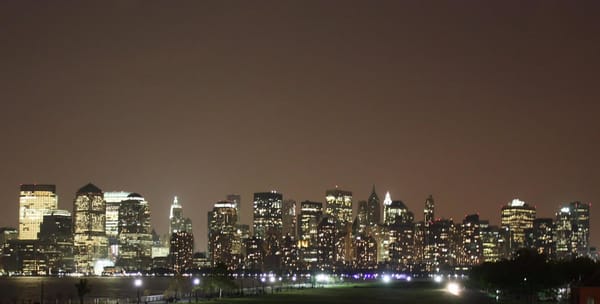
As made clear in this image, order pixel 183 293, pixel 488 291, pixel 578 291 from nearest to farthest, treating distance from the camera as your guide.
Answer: pixel 578 291
pixel 183 293
pixel 488 291

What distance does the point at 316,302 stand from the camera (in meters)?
112

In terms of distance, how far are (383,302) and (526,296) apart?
61.0 feet

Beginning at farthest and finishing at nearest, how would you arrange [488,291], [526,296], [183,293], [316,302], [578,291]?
[488,291] → [183,293] → [526,296] → [316,302] → [578,291]

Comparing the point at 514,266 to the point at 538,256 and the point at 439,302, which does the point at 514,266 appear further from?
the point at 439,302

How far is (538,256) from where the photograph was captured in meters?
129

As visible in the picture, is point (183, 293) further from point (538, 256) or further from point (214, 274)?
point (538, 256)

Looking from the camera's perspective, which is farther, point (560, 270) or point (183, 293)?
point (183, 293)

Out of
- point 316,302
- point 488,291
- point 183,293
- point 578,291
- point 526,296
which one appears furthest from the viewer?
point 488,291

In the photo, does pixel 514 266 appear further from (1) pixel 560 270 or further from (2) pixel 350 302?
(2) pixel 350 302

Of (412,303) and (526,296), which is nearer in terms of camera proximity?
(412,303)

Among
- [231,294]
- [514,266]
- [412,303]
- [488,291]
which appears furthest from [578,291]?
[488,291]

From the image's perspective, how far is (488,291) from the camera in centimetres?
15975

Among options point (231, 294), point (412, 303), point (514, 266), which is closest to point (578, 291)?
point (412, 303)

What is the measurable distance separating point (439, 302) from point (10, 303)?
202 ft
